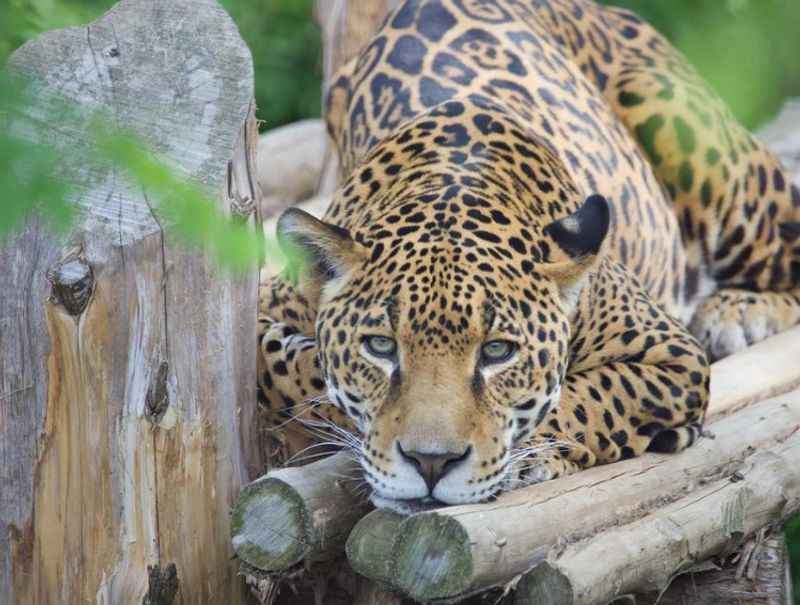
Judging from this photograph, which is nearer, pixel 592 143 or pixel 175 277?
pixel 175 277

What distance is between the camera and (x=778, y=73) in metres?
1.96

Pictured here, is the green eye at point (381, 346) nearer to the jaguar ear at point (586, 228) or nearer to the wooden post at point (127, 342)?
the wooden post at point (127, 342)

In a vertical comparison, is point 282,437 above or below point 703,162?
below

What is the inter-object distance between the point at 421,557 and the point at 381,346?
2.67 ft

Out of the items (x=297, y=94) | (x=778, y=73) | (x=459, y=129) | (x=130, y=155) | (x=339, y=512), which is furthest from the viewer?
(x=297, y=94)

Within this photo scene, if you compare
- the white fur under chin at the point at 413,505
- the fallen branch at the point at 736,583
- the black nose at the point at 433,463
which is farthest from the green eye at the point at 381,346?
the fallen branch at the point at 736,583

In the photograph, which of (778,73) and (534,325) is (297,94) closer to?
(534,325)

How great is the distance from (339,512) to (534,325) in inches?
39.4

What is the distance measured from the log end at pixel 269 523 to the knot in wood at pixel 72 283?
0.96 m

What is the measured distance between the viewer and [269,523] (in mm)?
4406

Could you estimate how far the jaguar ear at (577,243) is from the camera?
4789 mm

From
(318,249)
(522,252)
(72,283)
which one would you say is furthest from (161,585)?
(522,252)

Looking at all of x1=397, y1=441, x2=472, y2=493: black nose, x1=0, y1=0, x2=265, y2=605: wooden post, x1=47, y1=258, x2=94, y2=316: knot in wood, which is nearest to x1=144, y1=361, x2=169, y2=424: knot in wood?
x1=0, y1=0, x2=265, y2=605: wooden post

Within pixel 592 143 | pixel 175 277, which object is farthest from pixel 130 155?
pixel 592 143
